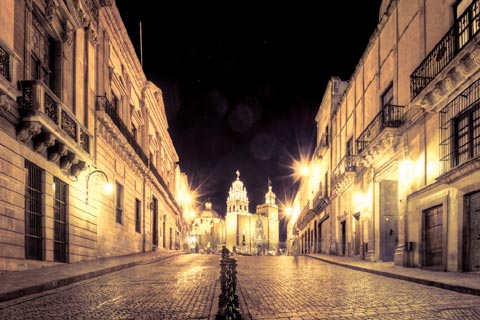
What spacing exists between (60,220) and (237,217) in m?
108

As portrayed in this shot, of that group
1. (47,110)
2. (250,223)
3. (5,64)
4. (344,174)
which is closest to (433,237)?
(344,174)

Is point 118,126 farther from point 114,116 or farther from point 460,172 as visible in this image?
point 460,172

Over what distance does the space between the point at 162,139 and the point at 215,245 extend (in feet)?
316

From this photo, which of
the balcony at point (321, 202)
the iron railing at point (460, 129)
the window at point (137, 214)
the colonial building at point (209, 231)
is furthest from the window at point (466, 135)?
the colonial building at point (209, 231)

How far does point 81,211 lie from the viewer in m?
14.5

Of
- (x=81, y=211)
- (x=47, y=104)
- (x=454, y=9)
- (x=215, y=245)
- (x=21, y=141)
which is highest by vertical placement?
(x=454, y=9)

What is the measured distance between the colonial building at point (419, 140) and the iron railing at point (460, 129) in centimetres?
3

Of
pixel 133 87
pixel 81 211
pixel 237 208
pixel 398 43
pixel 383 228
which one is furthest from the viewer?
pixel 237 208

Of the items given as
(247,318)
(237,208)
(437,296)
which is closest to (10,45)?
(247,318)

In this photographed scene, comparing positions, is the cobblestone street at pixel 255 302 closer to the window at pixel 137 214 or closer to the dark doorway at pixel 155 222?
the window at pixel 137 214

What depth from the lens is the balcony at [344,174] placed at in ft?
69.5

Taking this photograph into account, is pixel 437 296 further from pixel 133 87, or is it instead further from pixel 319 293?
pixel 133 87

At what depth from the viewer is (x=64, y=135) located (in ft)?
39.7

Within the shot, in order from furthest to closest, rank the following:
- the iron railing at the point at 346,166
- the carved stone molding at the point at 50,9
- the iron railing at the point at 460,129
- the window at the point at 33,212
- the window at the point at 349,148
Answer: the window at the point at 349,148, the iron railing at the point at 346,166, the carved stone molding at the point at 50,9, the window at the point at 33,212, the iron railing at the point at 460,129
